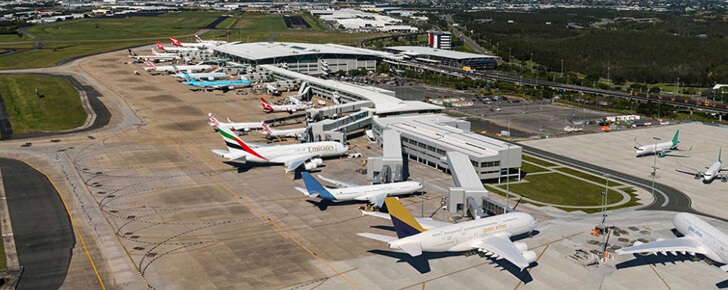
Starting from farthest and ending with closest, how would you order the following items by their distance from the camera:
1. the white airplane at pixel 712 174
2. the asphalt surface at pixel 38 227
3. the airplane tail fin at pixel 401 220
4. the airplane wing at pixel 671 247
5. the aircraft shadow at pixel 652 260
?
1. the white airplane at pixel 712 174
2. the aircraft shadow at pixel 652 260
3. the airplane wing at pixel 671 247
4. the asphalt surface at pixel 38 227
5. the airplane tail fin at pixel 401 220

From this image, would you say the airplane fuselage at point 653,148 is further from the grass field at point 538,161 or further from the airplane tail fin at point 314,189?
the airplane tail fin at point 314,189

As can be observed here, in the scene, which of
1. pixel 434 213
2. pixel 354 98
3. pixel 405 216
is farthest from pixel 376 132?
pixel 405 216

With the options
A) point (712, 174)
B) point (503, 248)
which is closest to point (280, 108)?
point (712, 174)

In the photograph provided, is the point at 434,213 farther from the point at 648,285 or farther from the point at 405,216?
the point at 648,285

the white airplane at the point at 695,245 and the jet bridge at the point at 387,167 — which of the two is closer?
Result: the white airplane at the point at 695,245

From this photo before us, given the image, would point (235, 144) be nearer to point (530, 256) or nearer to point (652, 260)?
point (530, 256)

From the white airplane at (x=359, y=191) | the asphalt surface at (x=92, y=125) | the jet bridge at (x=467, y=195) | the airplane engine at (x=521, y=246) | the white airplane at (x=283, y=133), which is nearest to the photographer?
the airplane engine at (x=521, y=246)

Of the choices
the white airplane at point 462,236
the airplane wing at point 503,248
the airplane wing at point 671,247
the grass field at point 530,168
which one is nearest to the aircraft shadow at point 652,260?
the airplane wing at point 671,247
